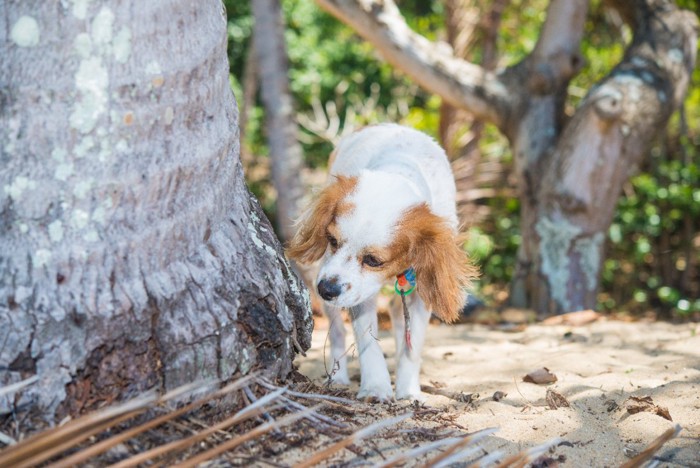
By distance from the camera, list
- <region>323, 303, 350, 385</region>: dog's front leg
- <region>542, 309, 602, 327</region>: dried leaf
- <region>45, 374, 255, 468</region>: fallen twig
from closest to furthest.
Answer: <region>45, 374, 255, 468</region>: fallen twig → <region>323, 303, 350, 385</region>: dog's front leg → <region>542, 309, 602, 327</region>: dried leaf

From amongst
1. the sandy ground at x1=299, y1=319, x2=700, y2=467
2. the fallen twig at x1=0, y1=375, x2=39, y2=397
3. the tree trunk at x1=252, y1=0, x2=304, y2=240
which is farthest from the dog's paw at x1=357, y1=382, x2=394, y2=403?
the tree trunk at x1=252, y1=0, x2=304, y2=240

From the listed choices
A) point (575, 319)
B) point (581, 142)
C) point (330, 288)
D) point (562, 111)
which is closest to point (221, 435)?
point (330, 288)

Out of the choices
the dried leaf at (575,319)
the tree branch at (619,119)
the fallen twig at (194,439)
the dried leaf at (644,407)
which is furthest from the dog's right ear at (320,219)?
the tree branch at (619,119)

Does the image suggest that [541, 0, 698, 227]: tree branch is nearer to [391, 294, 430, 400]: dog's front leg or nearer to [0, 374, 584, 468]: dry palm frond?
[391, 294, 430, 400]: dog's front leg

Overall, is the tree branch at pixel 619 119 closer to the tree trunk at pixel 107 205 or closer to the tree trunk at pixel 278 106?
the tree trunk at pixel 278 106

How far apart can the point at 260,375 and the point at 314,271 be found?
5.24 ft

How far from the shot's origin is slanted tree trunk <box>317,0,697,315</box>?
22.6 ft

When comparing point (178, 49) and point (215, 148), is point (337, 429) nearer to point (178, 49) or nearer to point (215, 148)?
point (215, 148)

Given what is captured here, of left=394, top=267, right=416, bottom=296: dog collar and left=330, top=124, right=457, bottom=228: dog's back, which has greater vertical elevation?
left=330, top=124, right=457, bottom=228: dog's back

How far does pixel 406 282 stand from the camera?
4.12m

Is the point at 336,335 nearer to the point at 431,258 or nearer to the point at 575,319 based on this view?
the point at 431,258

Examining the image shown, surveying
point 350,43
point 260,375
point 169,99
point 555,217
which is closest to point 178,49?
point 169,99

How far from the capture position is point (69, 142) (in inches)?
104

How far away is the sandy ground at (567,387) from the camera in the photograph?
3.14m
